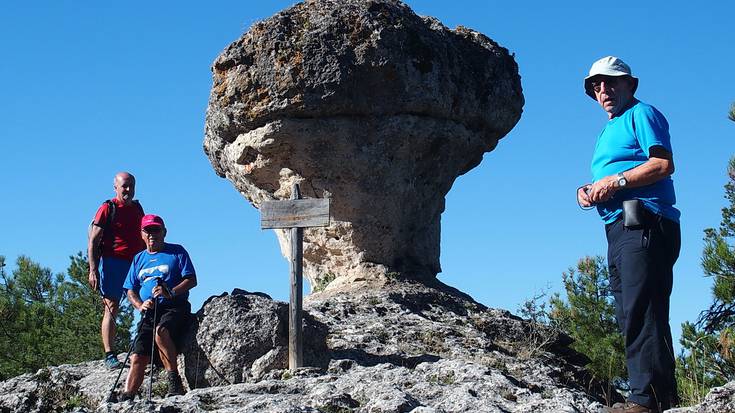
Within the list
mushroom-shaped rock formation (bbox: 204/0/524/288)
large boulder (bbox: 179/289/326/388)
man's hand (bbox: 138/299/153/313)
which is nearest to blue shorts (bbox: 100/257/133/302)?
large boulder (bbox: 179/289/326/388)

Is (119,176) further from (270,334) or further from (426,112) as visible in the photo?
(426,112)

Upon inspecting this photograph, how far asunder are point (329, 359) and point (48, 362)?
27.8ft

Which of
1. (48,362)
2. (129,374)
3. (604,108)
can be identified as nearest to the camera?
(604,108)

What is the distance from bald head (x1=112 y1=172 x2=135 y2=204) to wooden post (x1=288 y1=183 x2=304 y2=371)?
1662 mm

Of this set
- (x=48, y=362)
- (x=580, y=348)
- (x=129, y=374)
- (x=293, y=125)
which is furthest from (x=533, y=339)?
(x=48, y=362)

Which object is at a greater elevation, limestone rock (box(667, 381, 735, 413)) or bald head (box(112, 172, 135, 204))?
bald head (box(112, 172, 135, 204))

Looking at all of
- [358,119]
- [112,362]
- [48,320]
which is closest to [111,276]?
[112,362]

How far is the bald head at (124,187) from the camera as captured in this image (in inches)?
385

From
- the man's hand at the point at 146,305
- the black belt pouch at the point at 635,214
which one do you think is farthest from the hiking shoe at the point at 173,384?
the black belt pouch at the point at 635,214

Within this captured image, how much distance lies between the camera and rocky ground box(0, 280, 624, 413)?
6.98 m

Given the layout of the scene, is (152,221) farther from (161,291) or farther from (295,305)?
(295,305)

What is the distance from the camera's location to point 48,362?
1609cm

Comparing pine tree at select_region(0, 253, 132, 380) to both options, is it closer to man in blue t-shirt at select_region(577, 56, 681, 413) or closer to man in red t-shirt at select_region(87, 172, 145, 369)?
man in red t-shirt at select_region(87, 172, 145, 369)

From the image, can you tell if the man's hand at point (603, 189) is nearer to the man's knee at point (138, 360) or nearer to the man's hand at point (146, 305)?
the man's hand at point (146, 305)
